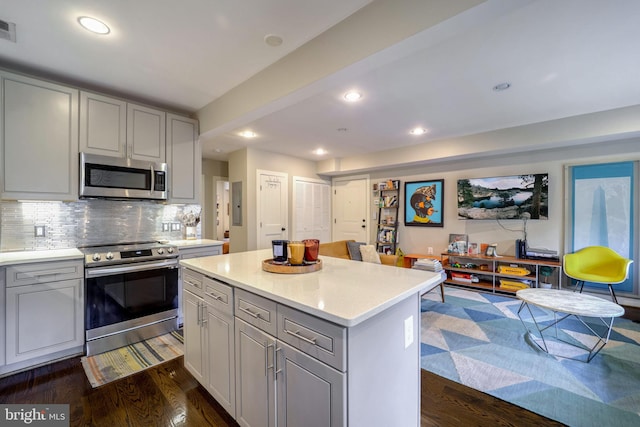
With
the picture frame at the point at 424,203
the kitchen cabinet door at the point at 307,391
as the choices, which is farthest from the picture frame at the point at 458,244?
the kitchen cabinet door at the point at 307,391

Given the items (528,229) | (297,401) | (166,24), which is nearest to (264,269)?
(297,401)

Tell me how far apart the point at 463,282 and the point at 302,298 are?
4.27 m

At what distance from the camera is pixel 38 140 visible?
7.73 feet

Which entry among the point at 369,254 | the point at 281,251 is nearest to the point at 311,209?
the point at 369,254

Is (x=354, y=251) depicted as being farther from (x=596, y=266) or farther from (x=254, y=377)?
(x=596, y=266)

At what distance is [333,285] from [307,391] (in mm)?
477

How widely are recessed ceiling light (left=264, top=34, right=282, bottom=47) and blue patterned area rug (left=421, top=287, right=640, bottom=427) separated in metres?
2.83

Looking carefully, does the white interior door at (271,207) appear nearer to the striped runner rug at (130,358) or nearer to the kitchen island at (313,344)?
the striped runner rug at (130,358)

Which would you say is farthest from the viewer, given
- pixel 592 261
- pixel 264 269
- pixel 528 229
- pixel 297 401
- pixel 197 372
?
pixel 528 229

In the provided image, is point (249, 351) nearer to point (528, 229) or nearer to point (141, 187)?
point (141, 187)

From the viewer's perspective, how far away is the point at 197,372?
1.90m

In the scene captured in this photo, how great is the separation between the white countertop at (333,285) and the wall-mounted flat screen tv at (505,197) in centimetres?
360

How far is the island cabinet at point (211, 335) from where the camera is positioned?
157cm

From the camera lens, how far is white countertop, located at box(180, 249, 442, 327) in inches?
41.1
